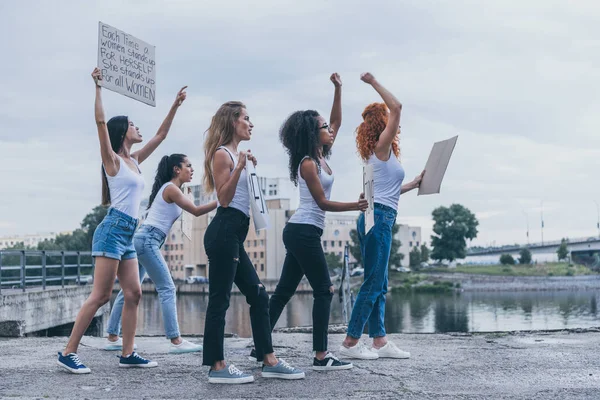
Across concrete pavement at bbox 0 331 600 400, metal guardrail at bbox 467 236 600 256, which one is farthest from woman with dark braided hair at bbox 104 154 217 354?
metal guardrail at bbox 467 236 600 256

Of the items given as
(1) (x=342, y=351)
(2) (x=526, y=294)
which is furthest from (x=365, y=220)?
(2) (x=526, y=294)

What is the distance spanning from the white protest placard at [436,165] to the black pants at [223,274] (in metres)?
1.92

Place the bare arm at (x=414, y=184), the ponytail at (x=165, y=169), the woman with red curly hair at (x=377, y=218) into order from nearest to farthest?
the woman with red curly hair at (x=377, y=218), the bare arm at (x=414, y=184), the ponytail at (x=165, y=169)

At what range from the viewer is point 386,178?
225 inches

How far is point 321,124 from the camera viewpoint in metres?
5.28

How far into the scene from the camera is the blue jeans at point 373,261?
5664 mm

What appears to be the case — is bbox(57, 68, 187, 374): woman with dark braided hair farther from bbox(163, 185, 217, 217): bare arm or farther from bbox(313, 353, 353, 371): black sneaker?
bbox(313, 353, 353, 371): black sneaker

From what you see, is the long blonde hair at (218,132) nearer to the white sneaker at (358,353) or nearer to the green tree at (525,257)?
the white sneaker at (358,353)

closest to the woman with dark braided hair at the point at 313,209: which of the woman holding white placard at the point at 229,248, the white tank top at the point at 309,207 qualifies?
the white tank top at the point at 309,207

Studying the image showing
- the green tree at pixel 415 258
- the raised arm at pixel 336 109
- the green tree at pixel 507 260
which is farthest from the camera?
the green tree at pixel 507 260

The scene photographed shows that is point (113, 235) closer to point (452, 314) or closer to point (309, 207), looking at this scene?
point (309, 207)

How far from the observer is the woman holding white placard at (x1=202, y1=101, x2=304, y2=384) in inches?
184

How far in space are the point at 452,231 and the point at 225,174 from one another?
116 meters

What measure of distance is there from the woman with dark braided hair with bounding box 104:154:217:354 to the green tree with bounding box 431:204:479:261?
11335cm
